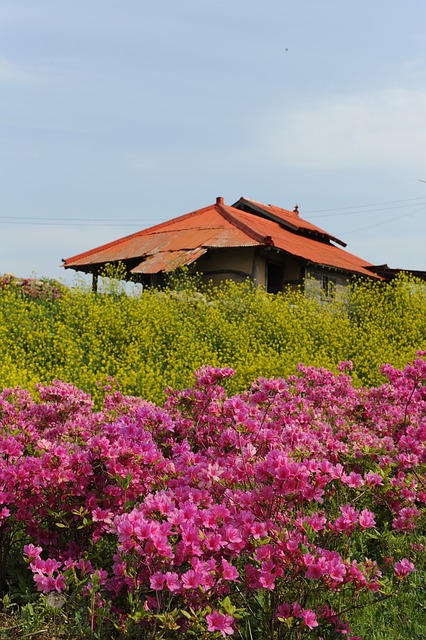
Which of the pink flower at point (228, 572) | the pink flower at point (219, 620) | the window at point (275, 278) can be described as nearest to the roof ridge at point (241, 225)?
the window at point (275, 278)

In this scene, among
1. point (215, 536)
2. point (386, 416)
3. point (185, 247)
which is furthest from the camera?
point (185, 247)

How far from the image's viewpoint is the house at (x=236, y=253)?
21.0 m

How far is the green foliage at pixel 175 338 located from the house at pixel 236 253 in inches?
137

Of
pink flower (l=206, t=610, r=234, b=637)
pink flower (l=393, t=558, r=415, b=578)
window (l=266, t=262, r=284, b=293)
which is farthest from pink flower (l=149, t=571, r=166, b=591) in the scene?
window (l=266, t=262, r=284, b=293)

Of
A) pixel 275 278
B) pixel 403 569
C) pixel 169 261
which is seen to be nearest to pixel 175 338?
pixel 169 261

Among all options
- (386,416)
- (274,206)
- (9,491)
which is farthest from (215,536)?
(274,206)

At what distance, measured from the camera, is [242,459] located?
140 inches

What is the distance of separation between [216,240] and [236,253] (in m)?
1.28

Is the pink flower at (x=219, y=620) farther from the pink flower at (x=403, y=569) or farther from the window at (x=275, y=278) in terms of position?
the window at (x=275, y=278)

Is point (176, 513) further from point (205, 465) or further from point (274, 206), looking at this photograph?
point (274, 206)

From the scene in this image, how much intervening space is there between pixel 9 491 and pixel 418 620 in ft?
7.85

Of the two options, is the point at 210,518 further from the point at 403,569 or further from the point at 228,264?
the point at 228,264

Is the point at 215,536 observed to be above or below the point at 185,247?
below

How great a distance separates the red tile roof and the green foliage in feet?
11.0
